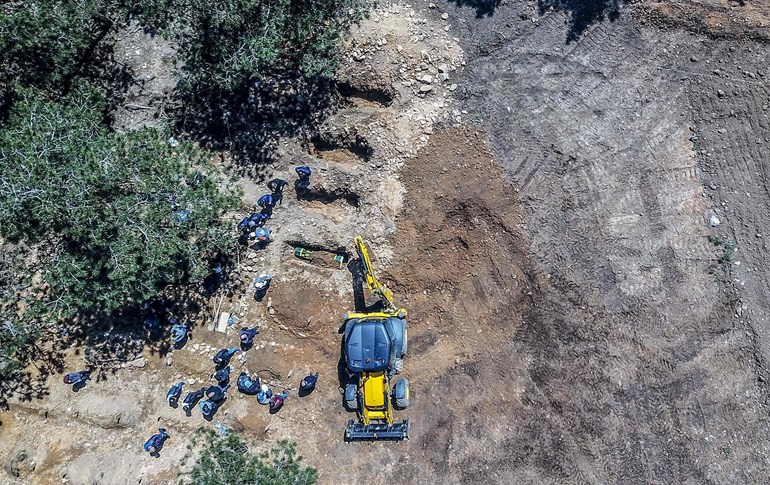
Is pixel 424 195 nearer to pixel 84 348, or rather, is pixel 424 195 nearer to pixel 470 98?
pixel 470 98

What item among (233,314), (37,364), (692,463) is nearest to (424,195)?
(233,314)

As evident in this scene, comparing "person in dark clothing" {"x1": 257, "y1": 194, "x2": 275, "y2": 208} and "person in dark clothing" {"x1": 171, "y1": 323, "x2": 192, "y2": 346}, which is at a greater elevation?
"person in dark clothing" {"x1": 257, "y1": 194, "x2": 275, "y2": 208}

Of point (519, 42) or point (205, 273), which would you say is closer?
point (205, 273)

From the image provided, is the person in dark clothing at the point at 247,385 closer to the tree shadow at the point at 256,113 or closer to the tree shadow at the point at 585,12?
the tree shadow at the point at 256,113

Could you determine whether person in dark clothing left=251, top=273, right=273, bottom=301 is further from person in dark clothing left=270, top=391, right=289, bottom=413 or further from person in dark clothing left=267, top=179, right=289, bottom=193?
person in dark clothing left=270, top=391, right=289, bottom=413

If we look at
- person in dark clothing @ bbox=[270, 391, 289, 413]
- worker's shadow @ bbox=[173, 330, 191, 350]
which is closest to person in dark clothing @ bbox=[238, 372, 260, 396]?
person in dark clothing @ bbox=[270, 391, 289, 413]

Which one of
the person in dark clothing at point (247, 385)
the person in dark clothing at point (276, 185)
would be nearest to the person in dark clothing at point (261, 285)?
the person in dark clothing at point (247, 385)
